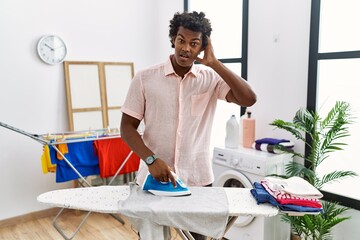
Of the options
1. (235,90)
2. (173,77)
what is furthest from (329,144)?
(173,77)

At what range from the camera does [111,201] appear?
128 cm

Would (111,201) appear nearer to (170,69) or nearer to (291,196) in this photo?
(170,69)

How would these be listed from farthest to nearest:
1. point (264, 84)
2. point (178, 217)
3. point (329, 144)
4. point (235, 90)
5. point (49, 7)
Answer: point (49, 7) < point (264, 84) < point (329, 144) < point (235, 90) < point (178, 217)

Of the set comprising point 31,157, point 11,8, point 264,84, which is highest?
point 11,8

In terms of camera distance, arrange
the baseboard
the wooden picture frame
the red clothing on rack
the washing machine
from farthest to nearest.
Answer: the wooden picture frame, the baseboard, the red clothing on rack, the washing machine

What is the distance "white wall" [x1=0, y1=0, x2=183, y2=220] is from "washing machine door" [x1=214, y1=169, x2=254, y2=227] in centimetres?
163

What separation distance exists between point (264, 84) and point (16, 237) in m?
2.50

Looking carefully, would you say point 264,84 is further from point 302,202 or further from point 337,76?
point 302,202

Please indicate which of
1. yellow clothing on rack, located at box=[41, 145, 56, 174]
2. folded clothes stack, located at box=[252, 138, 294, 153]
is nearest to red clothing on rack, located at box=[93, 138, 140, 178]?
yellow clothing on rack, located at box=[41, 145, 56, 174]

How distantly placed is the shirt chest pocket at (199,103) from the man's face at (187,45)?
0.17 meters

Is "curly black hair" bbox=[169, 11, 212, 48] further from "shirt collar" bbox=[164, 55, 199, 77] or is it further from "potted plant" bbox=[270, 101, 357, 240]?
"potted plant" bbox=[270, 101, 357, 240]

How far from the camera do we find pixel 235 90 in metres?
1.38

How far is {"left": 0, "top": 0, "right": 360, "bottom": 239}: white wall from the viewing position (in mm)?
2391

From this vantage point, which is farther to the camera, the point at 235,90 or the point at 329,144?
the point at 329,144
